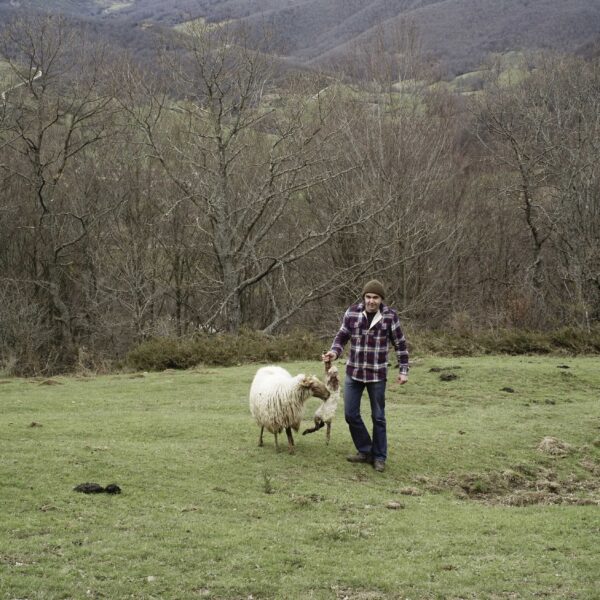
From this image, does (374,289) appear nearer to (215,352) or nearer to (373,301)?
(373,301)

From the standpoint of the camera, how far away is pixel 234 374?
20516mm

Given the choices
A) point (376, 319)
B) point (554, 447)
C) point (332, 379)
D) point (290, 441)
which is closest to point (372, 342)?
point (376, 319)

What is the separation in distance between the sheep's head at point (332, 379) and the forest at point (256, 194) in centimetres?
1998

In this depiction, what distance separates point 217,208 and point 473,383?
16602 mm

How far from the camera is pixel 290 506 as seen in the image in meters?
9.12

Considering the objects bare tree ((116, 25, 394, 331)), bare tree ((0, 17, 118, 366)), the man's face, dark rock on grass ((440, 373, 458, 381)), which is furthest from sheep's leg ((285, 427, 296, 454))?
bare tree ((0, 17, 118, 366))

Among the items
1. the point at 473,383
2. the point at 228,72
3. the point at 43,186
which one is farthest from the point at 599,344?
the point at 43,186

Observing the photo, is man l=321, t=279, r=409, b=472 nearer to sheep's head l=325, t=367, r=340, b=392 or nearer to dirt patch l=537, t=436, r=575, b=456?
sheep's head l=325, t=367, r=340, b=392

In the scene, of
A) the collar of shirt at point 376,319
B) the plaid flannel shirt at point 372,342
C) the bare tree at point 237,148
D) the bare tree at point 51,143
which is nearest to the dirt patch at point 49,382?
the bare tree at point 237,148

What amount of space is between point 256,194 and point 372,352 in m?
23.3

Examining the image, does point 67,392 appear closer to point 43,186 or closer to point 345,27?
point 43,186

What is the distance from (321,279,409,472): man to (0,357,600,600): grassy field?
784mm

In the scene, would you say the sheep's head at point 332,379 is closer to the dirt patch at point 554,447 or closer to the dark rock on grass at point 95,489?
the dark rock on grass at point 95,489

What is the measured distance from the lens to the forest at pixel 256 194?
107 ft
